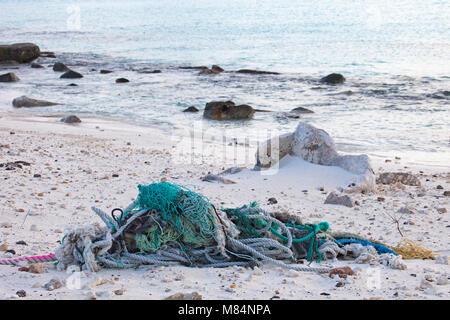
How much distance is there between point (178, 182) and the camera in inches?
273

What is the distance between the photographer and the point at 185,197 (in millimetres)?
3752

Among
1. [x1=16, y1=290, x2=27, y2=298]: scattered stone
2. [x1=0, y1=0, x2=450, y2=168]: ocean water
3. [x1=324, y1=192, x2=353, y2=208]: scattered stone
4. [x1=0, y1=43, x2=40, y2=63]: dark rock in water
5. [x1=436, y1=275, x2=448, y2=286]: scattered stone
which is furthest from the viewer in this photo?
[x1=0, y1=43, x2=40, y2=63]: dark rock in water

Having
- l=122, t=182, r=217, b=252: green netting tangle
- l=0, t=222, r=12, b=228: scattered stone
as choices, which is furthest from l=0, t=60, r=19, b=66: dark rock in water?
l=122, t=182, r=217, b=252: green netting tangle

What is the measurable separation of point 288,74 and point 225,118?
9.46 meters

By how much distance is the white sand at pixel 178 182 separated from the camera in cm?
326

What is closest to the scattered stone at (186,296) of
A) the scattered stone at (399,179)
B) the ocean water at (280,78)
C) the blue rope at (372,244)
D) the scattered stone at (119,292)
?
the scattered stone at (119,292)

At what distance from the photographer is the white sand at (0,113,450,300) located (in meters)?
3.26

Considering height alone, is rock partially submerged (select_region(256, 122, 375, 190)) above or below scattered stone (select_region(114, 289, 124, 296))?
below

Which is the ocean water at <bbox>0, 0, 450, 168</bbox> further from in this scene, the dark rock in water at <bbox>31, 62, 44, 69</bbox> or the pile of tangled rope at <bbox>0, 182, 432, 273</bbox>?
the pile of tangled rope at <bbox>0, 182, 432, 273</bbox>

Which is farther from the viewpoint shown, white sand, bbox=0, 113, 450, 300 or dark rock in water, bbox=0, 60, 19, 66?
dark rock in water, bbox=0, 60, 19, 66

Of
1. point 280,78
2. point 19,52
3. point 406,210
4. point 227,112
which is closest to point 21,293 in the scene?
point 406,210

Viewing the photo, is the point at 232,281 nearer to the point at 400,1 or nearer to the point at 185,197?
the point at 185,197

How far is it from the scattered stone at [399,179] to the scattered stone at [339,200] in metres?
1.39

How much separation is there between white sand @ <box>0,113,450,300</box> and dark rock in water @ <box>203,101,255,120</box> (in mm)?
2608
